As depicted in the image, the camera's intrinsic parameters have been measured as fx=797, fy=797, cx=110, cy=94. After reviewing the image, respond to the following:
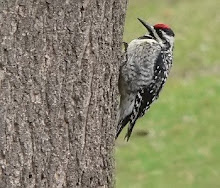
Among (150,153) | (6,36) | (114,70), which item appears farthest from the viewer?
(150,153)

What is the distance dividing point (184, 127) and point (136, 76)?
402cm

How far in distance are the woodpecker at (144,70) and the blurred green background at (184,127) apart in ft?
8.26

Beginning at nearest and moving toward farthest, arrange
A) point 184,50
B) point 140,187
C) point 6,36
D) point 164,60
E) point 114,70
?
point 6,36
point 114,70
point 164,60
point 140,187
point 184,50

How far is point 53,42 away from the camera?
3.52m

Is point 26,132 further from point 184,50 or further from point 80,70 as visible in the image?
point 184,50

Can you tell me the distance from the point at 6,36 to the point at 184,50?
878 centimetres

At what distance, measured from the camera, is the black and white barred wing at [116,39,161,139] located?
5230 millimetres

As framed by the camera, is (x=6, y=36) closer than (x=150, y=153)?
Yes

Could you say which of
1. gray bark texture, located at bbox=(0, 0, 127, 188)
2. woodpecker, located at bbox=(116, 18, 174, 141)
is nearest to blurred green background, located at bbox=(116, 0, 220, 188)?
woodpecker, located at bbox=(116, 18, 174, 141)

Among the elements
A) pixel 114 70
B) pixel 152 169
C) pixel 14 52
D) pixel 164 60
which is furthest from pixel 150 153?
Result: pixel 14 52

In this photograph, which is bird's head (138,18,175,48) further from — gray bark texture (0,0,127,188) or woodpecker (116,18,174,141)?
gray bark texture (0,0,127,188)

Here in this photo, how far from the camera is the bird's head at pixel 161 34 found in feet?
18.2

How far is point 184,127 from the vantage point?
9.29 metres

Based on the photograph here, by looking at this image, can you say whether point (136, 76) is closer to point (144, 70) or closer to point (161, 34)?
point (144, 70)
